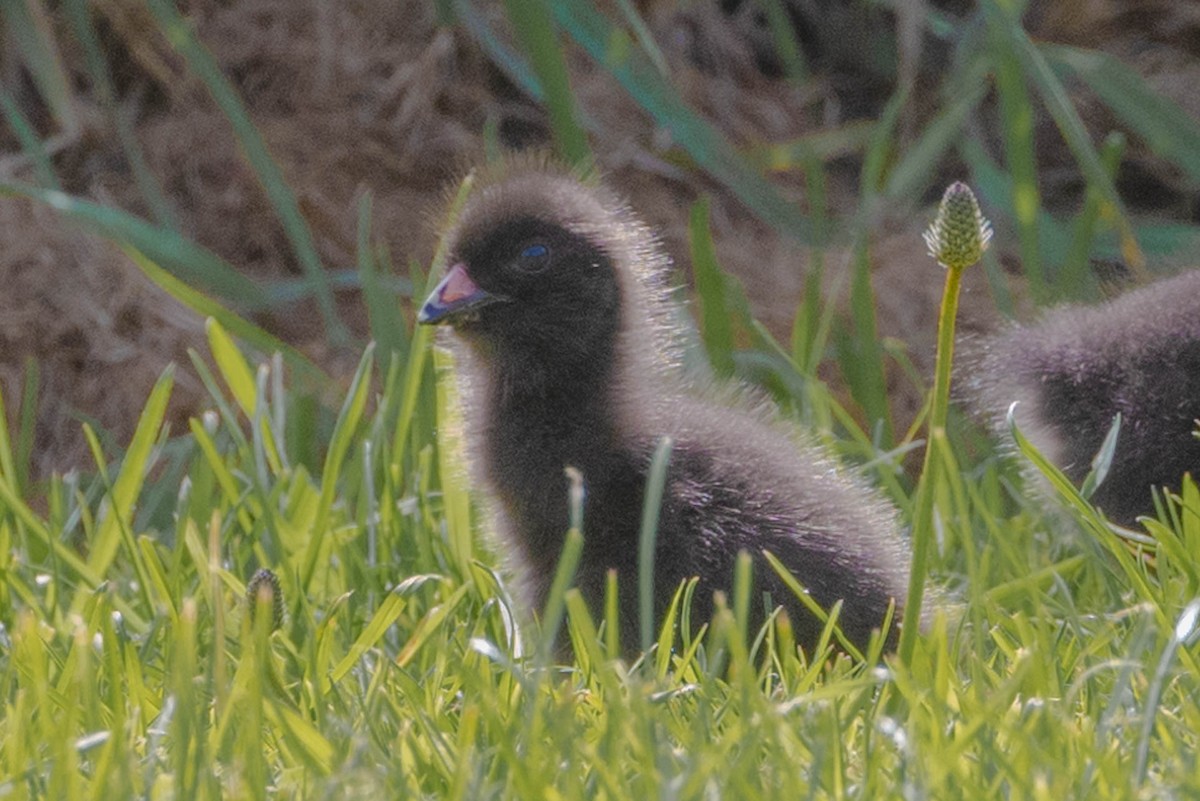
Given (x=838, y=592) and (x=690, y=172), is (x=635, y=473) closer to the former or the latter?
(x=838, y=592)

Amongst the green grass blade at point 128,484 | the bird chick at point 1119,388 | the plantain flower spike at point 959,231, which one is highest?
the plantain flower spike at point 959,231

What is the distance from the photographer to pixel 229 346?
3775mm

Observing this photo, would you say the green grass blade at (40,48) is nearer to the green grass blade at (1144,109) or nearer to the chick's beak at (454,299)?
the chick's beak at (454,299)

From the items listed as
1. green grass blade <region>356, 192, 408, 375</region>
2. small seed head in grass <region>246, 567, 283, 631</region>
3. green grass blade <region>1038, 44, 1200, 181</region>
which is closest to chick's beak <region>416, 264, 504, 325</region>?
small seed head in grass <region>246, 567, 283, 631</region>

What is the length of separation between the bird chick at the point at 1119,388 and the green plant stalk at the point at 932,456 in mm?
1143

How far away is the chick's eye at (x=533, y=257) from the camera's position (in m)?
3.30

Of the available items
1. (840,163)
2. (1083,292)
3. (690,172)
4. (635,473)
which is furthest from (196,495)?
(840,163)

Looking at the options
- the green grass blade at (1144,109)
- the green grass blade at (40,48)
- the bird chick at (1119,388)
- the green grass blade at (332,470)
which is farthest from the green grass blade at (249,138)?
the green grass blade at (1144,109)

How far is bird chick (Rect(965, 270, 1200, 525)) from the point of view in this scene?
3.47 metres

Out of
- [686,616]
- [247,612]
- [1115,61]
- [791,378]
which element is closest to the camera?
[247,612]

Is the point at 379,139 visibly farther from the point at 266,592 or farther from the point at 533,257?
the point at 266,592

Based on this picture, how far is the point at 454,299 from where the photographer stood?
3271 mm

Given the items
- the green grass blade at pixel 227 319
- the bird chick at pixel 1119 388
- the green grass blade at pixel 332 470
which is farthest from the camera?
the green grass blade at pixel 227 319

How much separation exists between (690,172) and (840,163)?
0.58 m
